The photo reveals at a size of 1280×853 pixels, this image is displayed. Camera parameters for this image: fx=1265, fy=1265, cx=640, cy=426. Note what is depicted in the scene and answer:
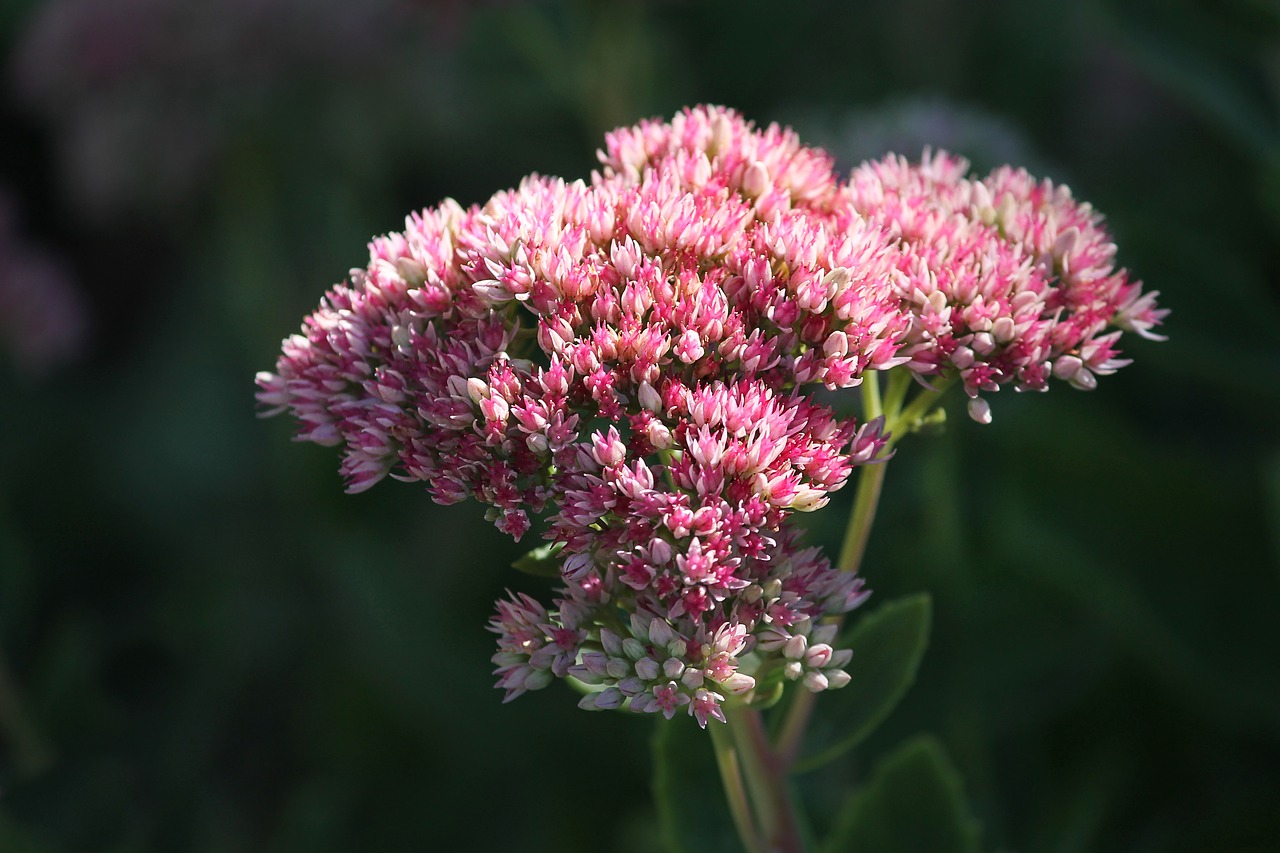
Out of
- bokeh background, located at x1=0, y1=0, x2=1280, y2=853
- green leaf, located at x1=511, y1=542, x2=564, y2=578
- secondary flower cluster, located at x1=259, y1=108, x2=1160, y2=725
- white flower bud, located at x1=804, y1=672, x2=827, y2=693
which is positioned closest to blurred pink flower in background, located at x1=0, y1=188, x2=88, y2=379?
bokeh background, located at x1=0, y1=0, x2=1280, y2=853

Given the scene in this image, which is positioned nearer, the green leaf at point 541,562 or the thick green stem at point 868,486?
the green leaf at point 541,562

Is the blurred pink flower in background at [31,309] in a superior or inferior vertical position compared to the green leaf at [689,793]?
superior

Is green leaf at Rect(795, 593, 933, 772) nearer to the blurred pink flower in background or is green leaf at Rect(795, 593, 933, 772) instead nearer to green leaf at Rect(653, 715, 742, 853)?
green leaf at Rect(653, 715, 742, 853)

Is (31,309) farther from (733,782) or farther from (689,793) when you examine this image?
(733,782)

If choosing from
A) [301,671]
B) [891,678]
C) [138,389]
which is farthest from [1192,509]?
[138,389]

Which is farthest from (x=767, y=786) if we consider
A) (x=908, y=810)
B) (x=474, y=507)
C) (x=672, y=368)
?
(x=474, y=507)

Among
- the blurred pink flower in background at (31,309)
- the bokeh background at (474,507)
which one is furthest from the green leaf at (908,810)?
the blurred pink flower in background at (31,309)

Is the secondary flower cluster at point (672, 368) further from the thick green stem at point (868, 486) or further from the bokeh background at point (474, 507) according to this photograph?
the bokeh background at point (474, 507)
